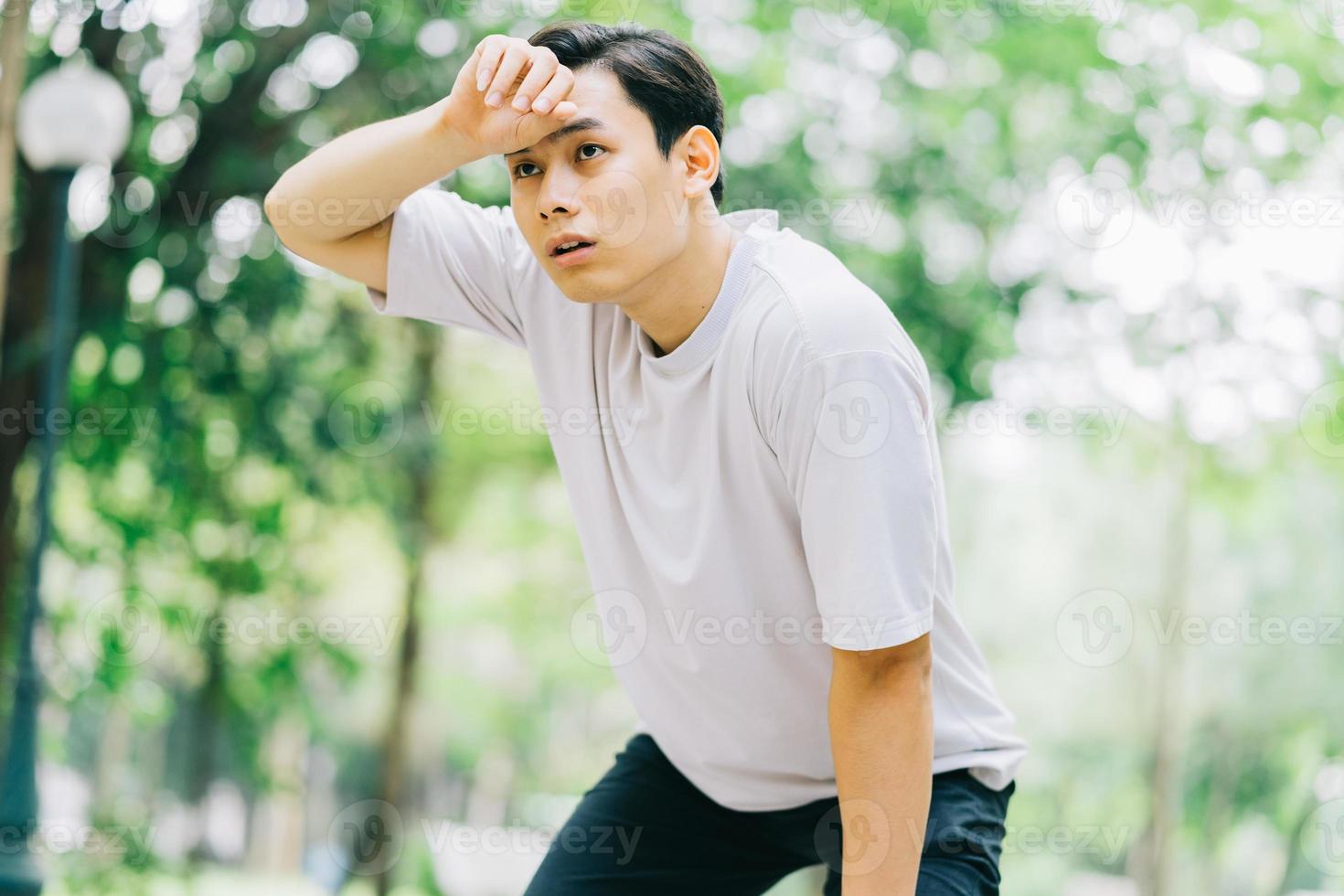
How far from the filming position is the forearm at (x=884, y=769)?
72.9 inches

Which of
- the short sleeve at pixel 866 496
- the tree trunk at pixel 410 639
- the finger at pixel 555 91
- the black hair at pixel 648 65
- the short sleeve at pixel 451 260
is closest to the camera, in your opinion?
the short sleeve at pixel 866 496

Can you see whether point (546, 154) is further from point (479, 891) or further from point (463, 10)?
point (479, 891)

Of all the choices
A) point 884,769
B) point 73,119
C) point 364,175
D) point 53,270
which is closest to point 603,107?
point 364,175

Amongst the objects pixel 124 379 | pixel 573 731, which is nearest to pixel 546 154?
pixel 124 379

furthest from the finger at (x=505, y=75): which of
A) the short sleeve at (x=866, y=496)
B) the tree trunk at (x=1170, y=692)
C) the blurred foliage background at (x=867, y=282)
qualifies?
the tree trunk at (x=1170, y=692)

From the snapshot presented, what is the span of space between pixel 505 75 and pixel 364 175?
39cm

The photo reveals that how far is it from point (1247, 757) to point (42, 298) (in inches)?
542

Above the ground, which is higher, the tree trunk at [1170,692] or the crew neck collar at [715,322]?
the crew neck collar at [715,322]

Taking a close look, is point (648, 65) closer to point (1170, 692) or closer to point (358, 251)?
point (358, 251)

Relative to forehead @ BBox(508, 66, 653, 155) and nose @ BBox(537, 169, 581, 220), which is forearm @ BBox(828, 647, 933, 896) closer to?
nose @ BBox(537, 169, 581, 220)

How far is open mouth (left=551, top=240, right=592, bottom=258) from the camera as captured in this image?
2.05 meters

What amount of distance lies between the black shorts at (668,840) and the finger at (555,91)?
1284mm

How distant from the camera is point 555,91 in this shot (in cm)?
203

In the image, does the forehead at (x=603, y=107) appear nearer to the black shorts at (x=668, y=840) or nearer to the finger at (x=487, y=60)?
the finger at (x=487, y=60)
